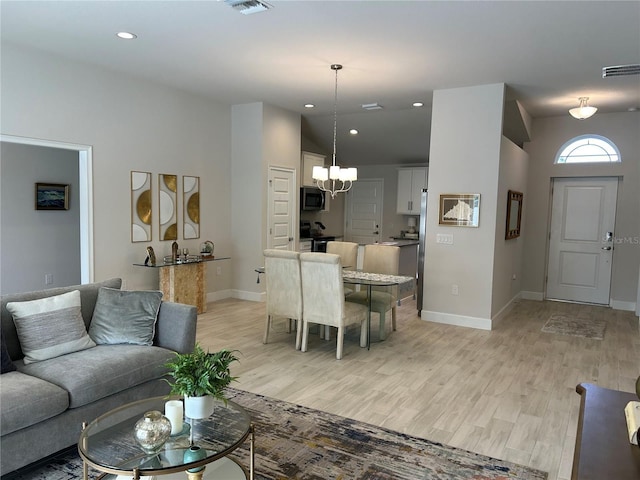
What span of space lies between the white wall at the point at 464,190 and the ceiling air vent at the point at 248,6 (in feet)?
9.97

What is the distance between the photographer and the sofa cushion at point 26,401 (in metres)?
2.14

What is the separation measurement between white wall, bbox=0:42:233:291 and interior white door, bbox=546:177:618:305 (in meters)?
5.41

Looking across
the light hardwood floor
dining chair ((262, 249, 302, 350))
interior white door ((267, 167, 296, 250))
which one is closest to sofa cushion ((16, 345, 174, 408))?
the light hardwood floor

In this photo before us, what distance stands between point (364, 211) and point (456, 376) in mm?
6557

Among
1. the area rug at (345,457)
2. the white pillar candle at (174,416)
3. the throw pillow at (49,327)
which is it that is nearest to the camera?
the white pillar candle at (174,416)

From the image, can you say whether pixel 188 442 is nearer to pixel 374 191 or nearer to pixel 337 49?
pixel 337 49

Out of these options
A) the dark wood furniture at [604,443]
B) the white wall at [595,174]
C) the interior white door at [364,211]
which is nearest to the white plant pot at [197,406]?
the dark wood furniture at [604,443]

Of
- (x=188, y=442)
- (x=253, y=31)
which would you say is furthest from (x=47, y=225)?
(x=188, y=442)

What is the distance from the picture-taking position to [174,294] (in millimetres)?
5512

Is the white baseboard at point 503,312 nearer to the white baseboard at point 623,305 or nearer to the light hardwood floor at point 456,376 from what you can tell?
the light hardwood floor at point 456,376

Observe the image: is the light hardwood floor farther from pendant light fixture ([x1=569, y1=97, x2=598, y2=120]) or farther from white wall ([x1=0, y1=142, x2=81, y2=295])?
pendant light fixture ([x1=569, y1=97, x2=598, y2=120])

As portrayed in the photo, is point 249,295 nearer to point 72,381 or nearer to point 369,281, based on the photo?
point 369,281

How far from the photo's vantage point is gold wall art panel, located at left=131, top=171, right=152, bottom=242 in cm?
540

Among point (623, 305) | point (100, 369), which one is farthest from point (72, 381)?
point (623, 305)
